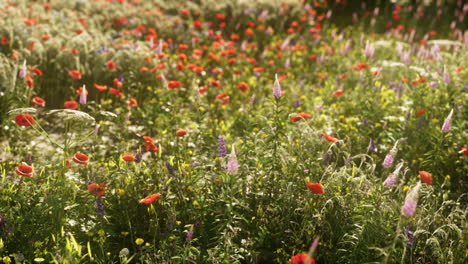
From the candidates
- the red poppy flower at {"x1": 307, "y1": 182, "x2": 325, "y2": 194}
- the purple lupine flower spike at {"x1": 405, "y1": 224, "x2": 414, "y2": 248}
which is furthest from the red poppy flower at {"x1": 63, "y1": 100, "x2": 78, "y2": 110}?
the purple lupine flower spike at {"x1": 405, "y1": 224, "x2": 414, "y2": 248}

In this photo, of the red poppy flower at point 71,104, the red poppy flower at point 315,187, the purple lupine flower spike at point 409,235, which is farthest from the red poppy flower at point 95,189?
the purple lupine flower spike at point 409,235

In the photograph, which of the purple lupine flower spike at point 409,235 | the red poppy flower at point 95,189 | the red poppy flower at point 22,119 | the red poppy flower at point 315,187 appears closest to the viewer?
the purple lupine flower spike at point 409,235

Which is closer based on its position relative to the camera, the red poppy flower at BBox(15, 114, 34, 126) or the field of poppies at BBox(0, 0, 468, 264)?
the field of poppies at BBox(0, 0, 468, 264)

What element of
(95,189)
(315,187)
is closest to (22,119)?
(95,189)

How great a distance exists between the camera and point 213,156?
3539 mm

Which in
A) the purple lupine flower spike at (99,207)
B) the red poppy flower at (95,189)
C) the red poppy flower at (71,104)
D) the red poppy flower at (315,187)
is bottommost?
the purple lupine flower spike at (99,207)

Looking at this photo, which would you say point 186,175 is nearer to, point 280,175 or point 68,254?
point 280,175

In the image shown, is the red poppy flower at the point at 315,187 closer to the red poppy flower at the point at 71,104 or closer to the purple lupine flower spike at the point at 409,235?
the purple lupine flower spike at the point at 409,235

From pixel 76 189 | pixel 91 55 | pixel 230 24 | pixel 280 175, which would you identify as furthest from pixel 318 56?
pixel 76 189

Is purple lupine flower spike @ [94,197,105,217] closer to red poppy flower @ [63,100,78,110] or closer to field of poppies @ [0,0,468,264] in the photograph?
field of poppies @ [0,0,468,264]

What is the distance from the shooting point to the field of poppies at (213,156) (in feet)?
8.56

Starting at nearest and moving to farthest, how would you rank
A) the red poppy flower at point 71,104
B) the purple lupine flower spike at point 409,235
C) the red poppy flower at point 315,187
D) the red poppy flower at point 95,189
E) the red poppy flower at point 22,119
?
the purple lupine flower spike at point 409,235, the red poppy flower at point 315,187, the red poppy flower at point 95,189, the red poppy flower at point 22,119, the red poppy flower at point 71,104

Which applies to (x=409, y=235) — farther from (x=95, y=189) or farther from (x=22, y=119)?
(x=22, y=119)

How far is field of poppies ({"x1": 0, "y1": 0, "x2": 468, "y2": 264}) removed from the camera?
2609 millimetres
